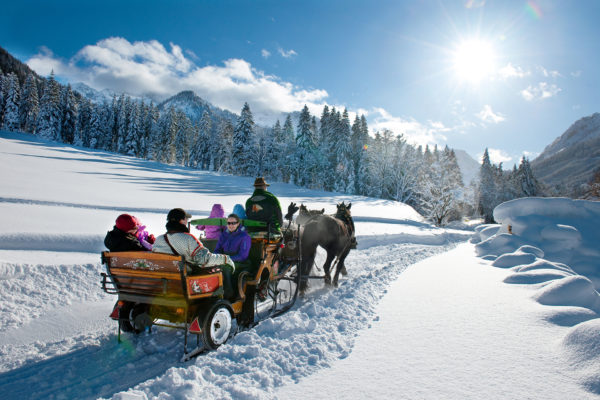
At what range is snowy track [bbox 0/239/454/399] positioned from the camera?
3.10 meters

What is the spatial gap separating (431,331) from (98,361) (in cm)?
438

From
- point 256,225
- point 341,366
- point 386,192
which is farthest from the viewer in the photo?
point 386,192

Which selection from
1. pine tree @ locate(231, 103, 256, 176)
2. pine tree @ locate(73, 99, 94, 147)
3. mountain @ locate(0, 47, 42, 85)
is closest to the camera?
pine tree @ locate(231, 103, 256, 176)

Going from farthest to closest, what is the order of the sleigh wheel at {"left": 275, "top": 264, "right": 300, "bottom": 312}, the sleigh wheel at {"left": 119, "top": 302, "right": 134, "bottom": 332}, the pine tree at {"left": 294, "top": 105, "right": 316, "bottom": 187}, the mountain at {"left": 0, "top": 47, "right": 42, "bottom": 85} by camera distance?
the mountain at {"left": 0, "top": 47, "right": 42, "bottom": 85}, the pine tree at {"left": 294, "top": 105, "right": 316, "bottom": 187}, the sleigh wheel at {"left": 275, "top": 264, "right": 300, "bottom": 312}, the sleigh wheel at {"left": 119, "top": 302, "right": 134, "bottom": 332}

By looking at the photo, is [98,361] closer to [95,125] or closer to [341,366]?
[341,366]

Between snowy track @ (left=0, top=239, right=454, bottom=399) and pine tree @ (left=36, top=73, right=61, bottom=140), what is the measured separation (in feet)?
222

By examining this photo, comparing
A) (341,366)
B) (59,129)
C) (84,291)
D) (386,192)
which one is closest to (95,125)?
(59,129)

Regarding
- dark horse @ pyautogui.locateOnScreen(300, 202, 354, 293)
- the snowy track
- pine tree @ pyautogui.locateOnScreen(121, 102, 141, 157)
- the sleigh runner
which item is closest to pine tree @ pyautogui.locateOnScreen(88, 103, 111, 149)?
pine tree @ pyautogui.locateOnScreen(121, 102, 141, 157)

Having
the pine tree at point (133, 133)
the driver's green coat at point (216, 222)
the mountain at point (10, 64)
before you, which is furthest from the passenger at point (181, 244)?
the mountain at point (10, 64)

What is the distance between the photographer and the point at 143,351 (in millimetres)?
4039

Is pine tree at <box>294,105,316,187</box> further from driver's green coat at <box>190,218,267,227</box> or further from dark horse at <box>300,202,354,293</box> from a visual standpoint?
driver's green coat at <box>190,218,267,227</box>

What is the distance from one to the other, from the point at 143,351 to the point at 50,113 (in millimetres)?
71508

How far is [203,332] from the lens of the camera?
3.70 meters

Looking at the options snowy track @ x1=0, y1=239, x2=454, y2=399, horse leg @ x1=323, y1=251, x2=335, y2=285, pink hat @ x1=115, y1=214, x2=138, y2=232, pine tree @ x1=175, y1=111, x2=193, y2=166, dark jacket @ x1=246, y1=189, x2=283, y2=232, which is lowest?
snowy track @ x1=0, y1=239, x2=454, y2=399
